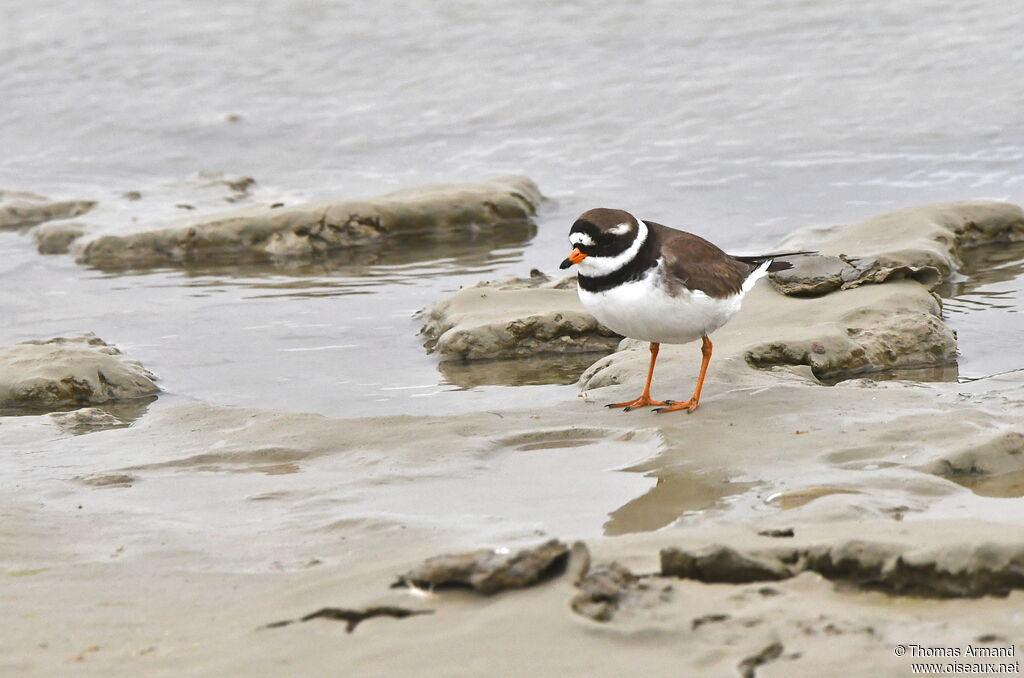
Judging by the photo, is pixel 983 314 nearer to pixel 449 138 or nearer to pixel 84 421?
pixel 84 421

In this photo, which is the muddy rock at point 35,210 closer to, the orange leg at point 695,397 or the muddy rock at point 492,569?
the orange leg at point 695,397

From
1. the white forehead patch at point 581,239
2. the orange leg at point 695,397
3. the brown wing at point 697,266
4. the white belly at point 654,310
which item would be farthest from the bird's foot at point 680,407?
the white forehead patch at point 581,239

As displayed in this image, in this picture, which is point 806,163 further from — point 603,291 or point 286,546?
point 286,546

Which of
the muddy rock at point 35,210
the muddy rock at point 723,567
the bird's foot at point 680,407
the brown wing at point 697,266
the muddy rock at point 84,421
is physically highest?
the muddy rock at point 35,210

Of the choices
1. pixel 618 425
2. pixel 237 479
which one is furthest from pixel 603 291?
pixel 237 479

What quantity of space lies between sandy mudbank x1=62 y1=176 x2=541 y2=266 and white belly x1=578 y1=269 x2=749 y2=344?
5.82 metres

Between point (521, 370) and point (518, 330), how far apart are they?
426 mm

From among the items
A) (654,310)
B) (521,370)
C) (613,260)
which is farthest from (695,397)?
(521,370)

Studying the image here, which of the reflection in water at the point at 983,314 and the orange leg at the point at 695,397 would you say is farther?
the reflection in water at the point at 983,314

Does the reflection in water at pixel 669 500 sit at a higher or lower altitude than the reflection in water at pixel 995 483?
lower

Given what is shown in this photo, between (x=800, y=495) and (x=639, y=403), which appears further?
(x=639, y=403)

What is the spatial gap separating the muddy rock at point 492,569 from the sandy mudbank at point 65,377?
4780 millimetres

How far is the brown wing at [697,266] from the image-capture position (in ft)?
22.0

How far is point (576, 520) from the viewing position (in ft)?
16.7
